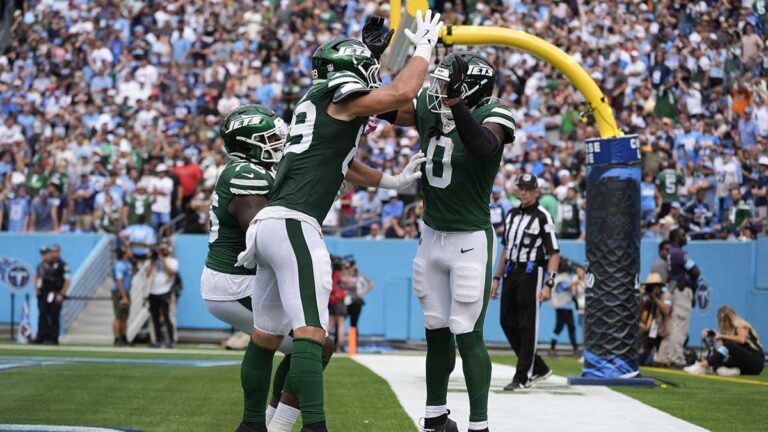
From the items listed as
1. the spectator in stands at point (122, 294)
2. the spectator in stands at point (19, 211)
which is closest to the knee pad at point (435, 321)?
the spectator in stands at point (122, 294)

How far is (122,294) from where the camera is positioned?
18766 mm

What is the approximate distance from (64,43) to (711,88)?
13898 mm

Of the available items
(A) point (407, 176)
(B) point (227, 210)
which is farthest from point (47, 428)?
(A) point (407, 176)

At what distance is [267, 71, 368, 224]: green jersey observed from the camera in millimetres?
5754

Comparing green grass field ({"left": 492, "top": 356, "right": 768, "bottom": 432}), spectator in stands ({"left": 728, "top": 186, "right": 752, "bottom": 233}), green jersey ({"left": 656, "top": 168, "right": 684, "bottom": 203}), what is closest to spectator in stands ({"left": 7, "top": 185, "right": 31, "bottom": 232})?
green jersey ({"left": 656, "top": 168, "right": 684, "bottom": 203})

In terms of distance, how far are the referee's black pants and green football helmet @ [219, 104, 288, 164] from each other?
418 cm

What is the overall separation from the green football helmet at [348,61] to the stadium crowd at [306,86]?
1178cm

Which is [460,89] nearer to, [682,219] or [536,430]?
[536,430]

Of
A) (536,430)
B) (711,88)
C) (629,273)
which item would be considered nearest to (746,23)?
(711,88)

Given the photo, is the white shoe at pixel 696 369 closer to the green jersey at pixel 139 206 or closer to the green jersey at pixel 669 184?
the green jersey at pixel 669 184

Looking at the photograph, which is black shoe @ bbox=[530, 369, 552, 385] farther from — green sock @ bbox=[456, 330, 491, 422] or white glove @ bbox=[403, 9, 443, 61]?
white glove @ bbox=[403, 9, 443, 61]

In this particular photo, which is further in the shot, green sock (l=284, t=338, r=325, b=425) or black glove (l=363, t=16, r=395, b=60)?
black glove (l=363, t=16, r=395, b=60)

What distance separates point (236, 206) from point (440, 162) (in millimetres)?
1143

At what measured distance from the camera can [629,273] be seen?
1113 centimetres
